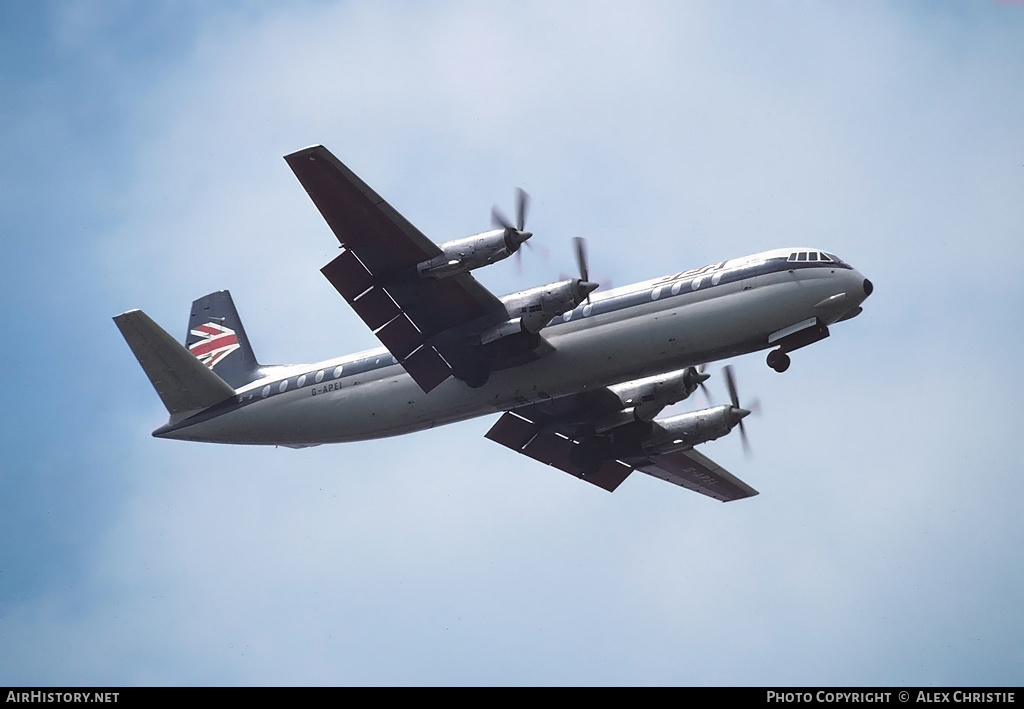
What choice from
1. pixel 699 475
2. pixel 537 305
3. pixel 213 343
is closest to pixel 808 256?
pixel 537 305

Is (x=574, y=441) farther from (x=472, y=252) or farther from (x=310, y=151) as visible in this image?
(x=310, y=151)

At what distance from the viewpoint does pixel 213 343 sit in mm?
42000

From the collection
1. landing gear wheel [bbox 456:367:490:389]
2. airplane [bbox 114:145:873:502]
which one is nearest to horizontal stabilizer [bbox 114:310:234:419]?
airplane [bbox 114:145:873:502]

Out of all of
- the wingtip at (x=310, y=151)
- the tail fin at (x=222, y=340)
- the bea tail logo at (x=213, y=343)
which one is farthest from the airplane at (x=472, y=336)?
the bea tail logo at (x=213, y=343)

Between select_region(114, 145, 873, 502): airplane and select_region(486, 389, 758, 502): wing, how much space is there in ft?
0.58

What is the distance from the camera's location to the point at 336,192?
29.6 meters

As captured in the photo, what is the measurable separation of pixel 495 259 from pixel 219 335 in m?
15.8

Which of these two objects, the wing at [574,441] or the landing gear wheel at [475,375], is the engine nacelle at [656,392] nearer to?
the wing at [574,441]

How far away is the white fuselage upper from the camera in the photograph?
30.5 m

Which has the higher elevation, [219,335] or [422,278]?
[422,278]
